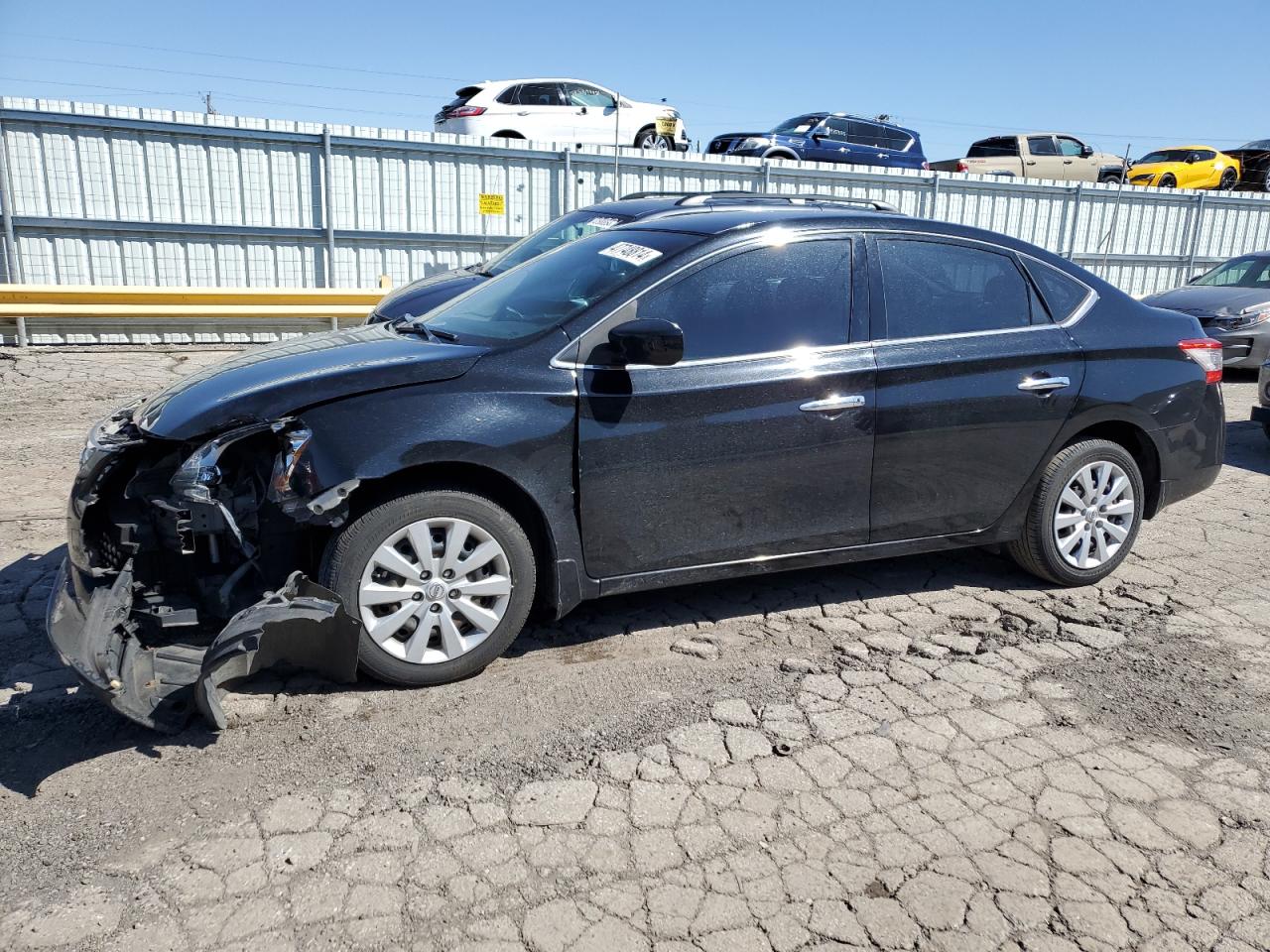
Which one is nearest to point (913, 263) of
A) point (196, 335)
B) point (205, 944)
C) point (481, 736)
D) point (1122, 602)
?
point (1122, 602)

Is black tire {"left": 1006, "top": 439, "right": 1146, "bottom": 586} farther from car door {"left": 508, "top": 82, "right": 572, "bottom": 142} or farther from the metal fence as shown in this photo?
car door {"left": 508, "top": 82, "right": 572, "bottom": 142}

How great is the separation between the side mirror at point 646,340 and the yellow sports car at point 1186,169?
2704 cm

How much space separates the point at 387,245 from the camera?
1358 cm

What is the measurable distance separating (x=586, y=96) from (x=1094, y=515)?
14.9 metres

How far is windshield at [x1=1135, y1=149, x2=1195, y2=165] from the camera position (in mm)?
26736

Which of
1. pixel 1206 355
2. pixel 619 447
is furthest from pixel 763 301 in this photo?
pixel 1206 355

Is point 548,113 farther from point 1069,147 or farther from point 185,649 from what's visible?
point 185,649

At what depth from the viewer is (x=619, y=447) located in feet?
12.8

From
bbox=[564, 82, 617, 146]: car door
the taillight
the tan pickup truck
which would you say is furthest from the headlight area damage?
the tan pickup truck

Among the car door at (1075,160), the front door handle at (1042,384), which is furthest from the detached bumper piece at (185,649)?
the car door at (1075,160)

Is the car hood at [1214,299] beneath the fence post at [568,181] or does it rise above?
beneath

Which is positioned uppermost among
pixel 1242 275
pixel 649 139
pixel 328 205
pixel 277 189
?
pixel 649 139

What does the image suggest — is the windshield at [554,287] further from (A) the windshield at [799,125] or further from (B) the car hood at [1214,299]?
(A) the windshield at [799,125]

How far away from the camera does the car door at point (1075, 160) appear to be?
2495 cm
